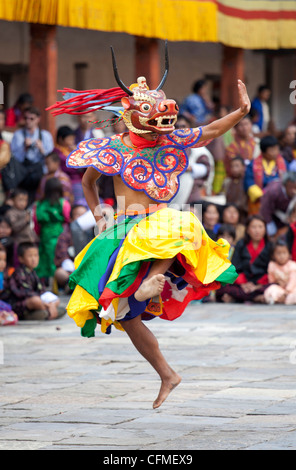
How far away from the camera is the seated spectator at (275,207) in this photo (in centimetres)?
1188

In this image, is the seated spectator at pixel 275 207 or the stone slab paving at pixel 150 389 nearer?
the stone slab paving at pixel 150 389

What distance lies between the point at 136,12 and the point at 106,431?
30.2 feet

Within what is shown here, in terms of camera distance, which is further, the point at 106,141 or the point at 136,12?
the point at 136,12

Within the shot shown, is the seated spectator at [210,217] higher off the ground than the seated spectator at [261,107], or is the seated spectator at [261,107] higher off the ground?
the seated spectator at [261,107]

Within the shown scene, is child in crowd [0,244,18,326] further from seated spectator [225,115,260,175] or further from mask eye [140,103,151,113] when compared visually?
seated spectator [225,115,260,175]

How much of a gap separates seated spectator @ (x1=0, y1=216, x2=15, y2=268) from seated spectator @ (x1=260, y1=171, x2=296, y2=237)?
3006mm

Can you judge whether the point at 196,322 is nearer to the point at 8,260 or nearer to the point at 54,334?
the point at 54,334

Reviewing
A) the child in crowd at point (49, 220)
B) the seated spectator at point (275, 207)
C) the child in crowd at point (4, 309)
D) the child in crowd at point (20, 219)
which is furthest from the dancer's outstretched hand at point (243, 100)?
the seated spectator at point (275, 207)

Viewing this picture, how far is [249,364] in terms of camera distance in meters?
7.12

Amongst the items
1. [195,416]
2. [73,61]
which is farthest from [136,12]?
→ [195,416]

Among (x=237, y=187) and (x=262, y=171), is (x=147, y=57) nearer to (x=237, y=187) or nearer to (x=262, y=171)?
(x=237, y=187)

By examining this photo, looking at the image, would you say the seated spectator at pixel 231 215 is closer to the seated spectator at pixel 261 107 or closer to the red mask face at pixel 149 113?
the seated spectator at pixel 261 107

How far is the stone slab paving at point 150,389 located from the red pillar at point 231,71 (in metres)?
7.64
